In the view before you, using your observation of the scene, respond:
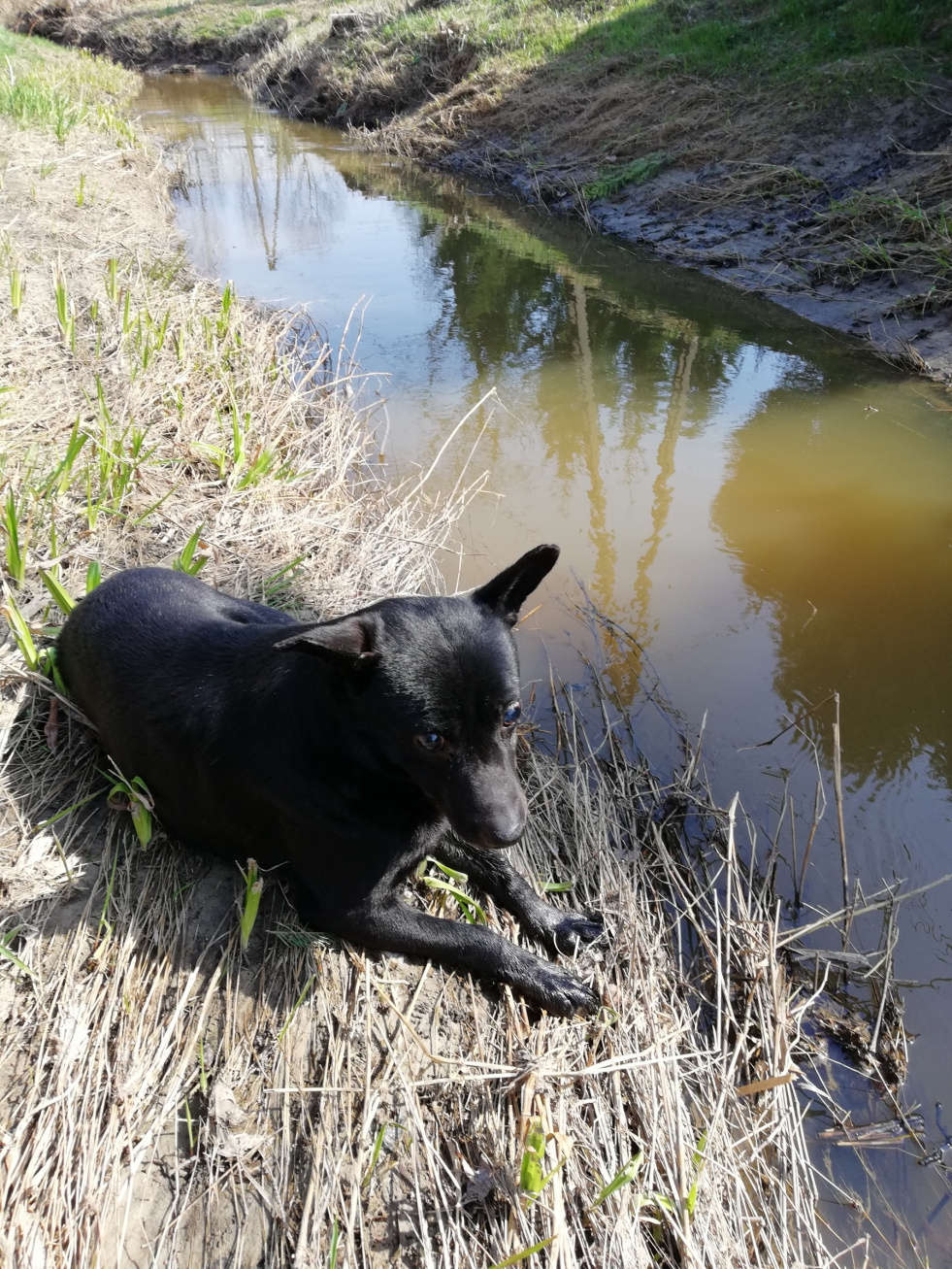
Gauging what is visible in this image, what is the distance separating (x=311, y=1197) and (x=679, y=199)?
12.6 meters

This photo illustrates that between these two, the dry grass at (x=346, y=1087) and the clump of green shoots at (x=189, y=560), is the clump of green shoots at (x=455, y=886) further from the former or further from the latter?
the clump of green shoots at (x=189, y=560)

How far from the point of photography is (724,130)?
12.0 m

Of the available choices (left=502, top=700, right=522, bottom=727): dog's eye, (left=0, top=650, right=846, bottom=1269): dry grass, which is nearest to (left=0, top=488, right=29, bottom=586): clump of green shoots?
(left=0, top=650, right=846, bottom=1269): dry grass

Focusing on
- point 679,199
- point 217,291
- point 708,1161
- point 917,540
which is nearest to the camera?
point 708,1161

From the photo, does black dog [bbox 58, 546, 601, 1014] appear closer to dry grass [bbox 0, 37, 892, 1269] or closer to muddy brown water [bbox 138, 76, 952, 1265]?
dry grass [bbox 0, 37, 892, 1269]

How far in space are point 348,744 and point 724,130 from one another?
12971mm

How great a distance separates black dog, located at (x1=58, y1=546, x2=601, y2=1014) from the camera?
2260 millimetres

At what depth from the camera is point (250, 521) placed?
449cm

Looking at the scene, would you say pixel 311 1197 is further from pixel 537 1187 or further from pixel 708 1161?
pixel 708 1161

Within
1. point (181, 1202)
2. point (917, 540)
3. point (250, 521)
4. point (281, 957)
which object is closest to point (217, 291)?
point (250, 521)

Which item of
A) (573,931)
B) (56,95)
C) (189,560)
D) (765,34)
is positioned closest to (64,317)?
(189,560)

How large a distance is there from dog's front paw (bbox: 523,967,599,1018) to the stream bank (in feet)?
23.3

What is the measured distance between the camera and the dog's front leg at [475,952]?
258 centimetres

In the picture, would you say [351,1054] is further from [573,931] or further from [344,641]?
[344,641]
